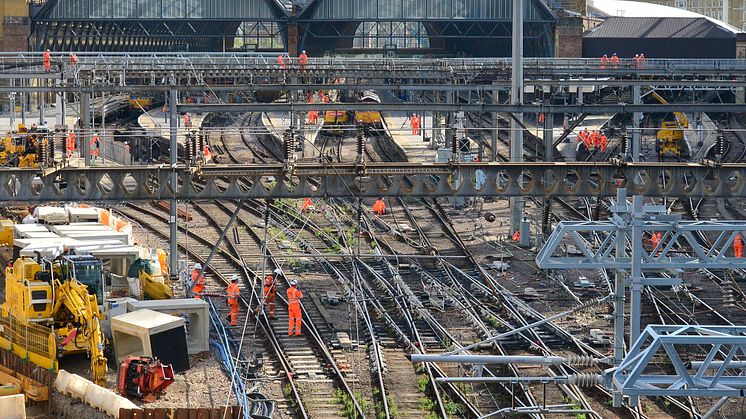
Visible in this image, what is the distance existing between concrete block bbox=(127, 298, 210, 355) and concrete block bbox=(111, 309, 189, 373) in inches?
A: 29.5

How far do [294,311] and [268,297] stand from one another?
172 cm

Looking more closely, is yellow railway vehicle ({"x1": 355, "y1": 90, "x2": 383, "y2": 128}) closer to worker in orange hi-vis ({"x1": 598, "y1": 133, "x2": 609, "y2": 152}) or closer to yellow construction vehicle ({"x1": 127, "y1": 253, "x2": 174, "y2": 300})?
worker in orange hi-vis ({"x1": 598, "y1": 133, "x2": 609, "y2": 152})

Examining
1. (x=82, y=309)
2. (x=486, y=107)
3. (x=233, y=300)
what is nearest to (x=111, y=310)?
(x=82, y=309)

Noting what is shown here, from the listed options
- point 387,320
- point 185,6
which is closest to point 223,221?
point 387,320

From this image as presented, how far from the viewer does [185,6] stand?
60375mm

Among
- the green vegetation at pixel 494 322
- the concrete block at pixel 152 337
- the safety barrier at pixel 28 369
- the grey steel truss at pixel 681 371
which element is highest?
the grey steel truss at pixel 681 371

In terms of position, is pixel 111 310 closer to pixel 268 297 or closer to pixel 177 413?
pixel 268 297

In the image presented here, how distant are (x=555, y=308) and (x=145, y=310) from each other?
23.3 ft

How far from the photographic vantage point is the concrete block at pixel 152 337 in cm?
1989

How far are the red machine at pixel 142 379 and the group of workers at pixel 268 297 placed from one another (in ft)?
10.9

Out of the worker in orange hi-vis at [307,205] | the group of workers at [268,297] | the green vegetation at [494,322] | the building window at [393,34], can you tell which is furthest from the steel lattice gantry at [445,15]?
the green vegetation at [494,322]

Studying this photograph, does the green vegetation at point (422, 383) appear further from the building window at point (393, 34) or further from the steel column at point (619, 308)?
the building window at point (393, 34)

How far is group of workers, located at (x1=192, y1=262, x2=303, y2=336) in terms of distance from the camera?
21.8 metres

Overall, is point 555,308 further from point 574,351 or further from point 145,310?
point 145,310
